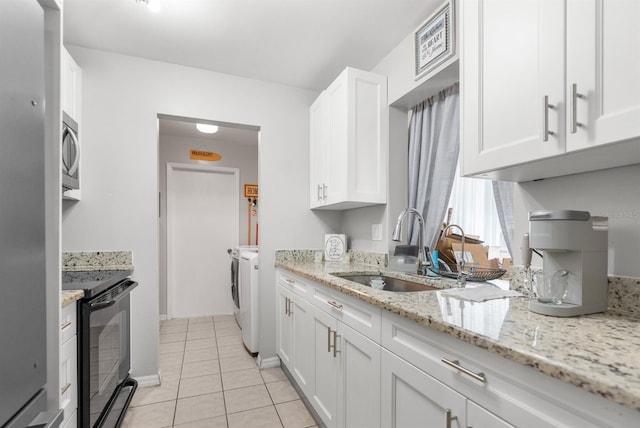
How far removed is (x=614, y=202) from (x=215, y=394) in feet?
7.98

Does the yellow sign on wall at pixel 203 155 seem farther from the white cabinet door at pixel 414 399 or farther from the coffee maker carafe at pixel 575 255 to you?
the coffee maker carafe at pixel 575 255

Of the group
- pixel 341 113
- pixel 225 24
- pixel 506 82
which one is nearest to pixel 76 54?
pixel 225 24

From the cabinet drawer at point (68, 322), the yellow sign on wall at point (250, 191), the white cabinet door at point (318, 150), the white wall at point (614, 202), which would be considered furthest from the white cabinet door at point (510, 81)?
the yellow sign on wall at point (250, 191)

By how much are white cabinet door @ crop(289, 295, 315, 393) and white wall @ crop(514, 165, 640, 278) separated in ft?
4.61

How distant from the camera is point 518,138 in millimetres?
1045

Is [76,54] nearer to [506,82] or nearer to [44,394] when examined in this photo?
[44,394]

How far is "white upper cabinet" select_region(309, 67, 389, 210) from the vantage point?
2.19 m

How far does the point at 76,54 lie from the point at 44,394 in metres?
2.44

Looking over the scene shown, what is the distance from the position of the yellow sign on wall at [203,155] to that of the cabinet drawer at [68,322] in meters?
3.06

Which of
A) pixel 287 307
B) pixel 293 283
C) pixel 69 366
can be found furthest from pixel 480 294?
pixel 69 366

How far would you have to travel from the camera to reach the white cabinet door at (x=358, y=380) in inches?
48.3

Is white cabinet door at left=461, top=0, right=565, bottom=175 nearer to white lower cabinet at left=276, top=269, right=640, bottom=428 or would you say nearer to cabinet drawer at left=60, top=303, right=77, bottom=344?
white lower cabinet at left=276, top=269, right=640, bottom=428

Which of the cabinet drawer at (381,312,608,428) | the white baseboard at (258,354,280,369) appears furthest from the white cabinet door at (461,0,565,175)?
the white baseboard at (258,354,280,369)

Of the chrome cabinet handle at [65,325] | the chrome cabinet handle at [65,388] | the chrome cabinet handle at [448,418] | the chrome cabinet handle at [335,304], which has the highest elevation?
the chrome cabinet handle at [65,325]
